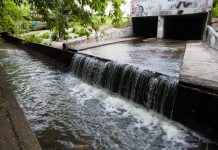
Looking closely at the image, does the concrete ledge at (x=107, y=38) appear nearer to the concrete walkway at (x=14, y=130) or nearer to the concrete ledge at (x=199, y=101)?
the concrete ledge at (x=199, y=101)

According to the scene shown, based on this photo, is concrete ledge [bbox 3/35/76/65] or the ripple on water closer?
the ripple on water

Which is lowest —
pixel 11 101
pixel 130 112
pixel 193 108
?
pixel 130 112

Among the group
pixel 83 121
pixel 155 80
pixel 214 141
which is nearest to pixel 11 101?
pixel 83 121

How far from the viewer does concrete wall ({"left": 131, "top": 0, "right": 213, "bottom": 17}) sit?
15788mm

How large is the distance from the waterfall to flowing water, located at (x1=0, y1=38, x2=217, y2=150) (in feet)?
0.27

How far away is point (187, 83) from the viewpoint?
576 centimetres

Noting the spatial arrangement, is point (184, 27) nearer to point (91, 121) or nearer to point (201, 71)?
point (201, 71)

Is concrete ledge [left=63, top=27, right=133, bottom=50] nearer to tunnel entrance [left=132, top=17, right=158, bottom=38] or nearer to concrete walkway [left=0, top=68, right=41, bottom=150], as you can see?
tunnel entrance [left=132, top=17, right=158, bottom=38]

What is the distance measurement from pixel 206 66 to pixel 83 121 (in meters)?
4.35

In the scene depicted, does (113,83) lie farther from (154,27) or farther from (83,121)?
(154,27)

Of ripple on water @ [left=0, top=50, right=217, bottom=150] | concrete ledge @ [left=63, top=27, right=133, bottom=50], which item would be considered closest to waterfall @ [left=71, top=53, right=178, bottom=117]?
ripple on water @ [left=0, top=50, right=217, bottom=150]

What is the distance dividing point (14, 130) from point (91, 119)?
2.99m

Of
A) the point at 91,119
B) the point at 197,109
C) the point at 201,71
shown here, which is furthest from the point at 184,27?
the point at 91,119

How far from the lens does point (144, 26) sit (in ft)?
75.4
